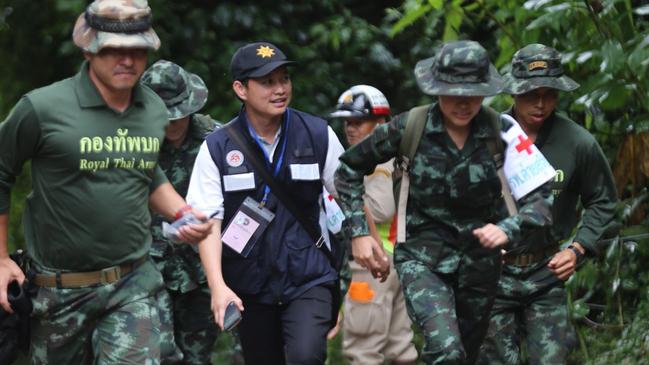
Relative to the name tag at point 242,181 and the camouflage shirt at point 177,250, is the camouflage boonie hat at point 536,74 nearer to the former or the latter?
the name tag at point 242,181

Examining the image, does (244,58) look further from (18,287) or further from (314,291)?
(18,287)

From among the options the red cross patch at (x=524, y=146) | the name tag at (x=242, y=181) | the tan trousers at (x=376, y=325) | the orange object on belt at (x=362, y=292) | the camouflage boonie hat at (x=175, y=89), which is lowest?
the tan trousers at (x=376, y=325)

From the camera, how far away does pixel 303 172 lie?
26.5 feet

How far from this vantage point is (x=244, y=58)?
8.20 metres

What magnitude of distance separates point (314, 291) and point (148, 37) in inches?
64.9

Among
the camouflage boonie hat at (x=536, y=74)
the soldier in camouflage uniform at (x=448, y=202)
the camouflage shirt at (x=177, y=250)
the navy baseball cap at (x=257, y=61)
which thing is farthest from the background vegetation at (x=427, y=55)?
the soldier in camouflage uniform at (x=448, y=202)

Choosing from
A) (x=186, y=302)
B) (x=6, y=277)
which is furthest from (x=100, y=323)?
(x=186, y=302)

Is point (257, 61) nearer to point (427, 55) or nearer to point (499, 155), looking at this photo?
point (499, 155)

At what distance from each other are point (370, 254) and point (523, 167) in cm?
88

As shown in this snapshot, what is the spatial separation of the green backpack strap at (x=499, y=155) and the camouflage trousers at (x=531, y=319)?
958 millimetres

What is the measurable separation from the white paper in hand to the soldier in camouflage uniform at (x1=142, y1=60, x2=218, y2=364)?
2.16 m

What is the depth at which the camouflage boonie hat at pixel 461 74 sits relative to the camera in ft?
24.9

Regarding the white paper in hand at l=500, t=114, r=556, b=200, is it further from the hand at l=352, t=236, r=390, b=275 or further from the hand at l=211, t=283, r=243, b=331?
the hand at l=211, t=283, r=243, b=331

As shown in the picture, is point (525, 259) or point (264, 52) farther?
point (525, 259)
